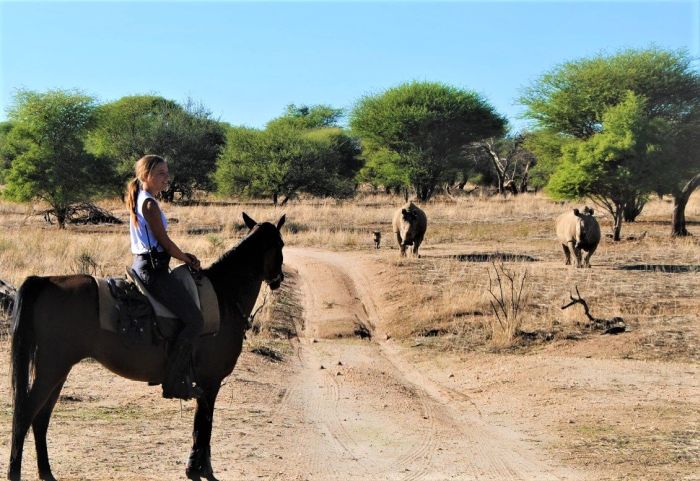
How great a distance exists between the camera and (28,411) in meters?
5.68

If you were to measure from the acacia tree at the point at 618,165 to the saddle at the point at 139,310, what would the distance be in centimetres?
2522

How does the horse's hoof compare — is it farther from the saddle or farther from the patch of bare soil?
the patch of bare soil

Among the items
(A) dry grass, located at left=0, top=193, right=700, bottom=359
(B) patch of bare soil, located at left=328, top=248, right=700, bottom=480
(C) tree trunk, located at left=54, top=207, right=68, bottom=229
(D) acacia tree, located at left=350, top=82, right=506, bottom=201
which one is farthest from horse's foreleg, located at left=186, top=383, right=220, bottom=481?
(D) acacia tree, located at left=350, top=82, right=506, bottom=201

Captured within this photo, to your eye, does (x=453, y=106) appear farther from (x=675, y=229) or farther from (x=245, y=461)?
(x=245, y=461)

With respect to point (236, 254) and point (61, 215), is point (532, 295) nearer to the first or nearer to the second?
point (236, 254)

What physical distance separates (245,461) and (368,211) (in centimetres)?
3390

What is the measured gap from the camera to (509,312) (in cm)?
1466

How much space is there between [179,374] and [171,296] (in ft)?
1.93

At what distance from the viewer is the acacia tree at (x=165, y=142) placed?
1961 inches

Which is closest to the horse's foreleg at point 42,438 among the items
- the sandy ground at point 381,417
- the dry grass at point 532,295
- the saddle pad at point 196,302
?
the sandy ground at point 381,417

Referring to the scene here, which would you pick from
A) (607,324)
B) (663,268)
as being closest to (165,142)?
(663,268)

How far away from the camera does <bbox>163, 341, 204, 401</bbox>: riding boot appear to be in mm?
6074

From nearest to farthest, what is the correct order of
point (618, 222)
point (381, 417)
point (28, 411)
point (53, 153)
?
1. point (28, 411)
2. point (381, 417)
3. point (618, 222)
4. point (53, 153)

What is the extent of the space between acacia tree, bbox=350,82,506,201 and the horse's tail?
46.2 metres
